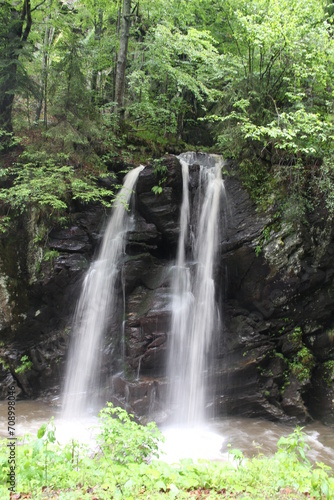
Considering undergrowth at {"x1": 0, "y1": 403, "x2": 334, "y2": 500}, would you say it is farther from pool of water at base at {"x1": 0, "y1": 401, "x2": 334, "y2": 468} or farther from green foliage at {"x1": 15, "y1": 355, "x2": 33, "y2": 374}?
green foliage at {"x1": 15, "y1": 355, "x2": 33, "y2": 374}

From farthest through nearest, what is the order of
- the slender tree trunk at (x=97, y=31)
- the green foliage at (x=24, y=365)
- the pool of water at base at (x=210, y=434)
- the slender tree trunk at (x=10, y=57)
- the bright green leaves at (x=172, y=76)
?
1. the slender tree trunk at (x=97, y=31)
2. the bright green leaves at (x=172, y=76)
3. the slender tree trunk at (x=10, y=57)
4. the green foliage at (x=24, y=365)
5. the pool of water at base at (x=210, y=434)

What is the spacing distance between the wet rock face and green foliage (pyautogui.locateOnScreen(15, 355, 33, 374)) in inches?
4.0

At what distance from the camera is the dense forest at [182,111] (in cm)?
837

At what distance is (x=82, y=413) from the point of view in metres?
7.50

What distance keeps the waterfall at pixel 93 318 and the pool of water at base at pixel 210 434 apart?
0.47m

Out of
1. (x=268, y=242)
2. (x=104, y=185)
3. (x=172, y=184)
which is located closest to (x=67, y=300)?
(x=104, y=185)

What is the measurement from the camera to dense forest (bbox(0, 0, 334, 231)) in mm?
8367

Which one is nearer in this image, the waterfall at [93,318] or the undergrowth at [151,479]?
the undergrowth at [151,479]

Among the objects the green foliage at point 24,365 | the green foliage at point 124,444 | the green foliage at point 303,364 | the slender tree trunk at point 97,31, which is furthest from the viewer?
the slender tree trunk at point 97,31

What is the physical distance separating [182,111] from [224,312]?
8194 millimetres

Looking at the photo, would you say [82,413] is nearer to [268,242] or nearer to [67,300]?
[67,300]

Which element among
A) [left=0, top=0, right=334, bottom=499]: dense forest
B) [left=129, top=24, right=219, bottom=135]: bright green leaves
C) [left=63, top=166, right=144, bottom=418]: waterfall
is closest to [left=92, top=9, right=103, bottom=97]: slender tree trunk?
[left=129, top=24, right=219, bottom=135]: bright green leaves

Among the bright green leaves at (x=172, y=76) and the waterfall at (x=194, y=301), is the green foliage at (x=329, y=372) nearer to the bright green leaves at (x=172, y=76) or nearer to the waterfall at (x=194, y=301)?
the waterfall at (x=194, y=301)

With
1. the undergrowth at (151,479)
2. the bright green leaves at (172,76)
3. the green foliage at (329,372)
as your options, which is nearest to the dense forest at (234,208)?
the green foliage at (329,372)
